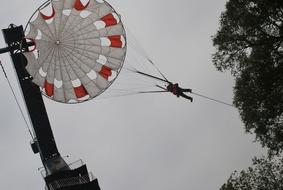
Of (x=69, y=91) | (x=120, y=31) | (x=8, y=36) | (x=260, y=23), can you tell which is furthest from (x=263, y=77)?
(x=8, y=36)

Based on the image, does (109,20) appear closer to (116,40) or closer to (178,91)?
(116,40)

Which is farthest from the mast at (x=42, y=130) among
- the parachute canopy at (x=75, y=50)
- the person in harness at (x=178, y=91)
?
the person in harness at (x=178, y=91)

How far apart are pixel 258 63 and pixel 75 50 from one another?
Result: 360 inches

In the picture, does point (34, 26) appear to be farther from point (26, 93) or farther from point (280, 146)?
point (280, 146)

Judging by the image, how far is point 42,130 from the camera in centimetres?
2120

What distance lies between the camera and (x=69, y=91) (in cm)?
2106

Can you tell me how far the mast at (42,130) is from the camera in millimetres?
20531

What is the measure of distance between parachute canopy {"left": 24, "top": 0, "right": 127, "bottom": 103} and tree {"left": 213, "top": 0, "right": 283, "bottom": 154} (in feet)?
19.2

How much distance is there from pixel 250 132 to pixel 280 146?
5.43 ft

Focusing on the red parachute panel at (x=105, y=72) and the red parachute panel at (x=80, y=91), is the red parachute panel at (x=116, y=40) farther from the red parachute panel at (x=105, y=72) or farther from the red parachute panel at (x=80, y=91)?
the red parachute panel at (x=80, y=91)

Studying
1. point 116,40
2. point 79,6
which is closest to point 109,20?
point 116,40

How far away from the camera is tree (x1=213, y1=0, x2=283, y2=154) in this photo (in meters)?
18.8

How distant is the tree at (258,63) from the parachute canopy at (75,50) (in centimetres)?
586

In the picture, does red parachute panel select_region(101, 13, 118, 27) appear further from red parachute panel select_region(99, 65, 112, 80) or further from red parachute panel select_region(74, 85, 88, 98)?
red parachute panel select_region(74, 85, 88, 98)
